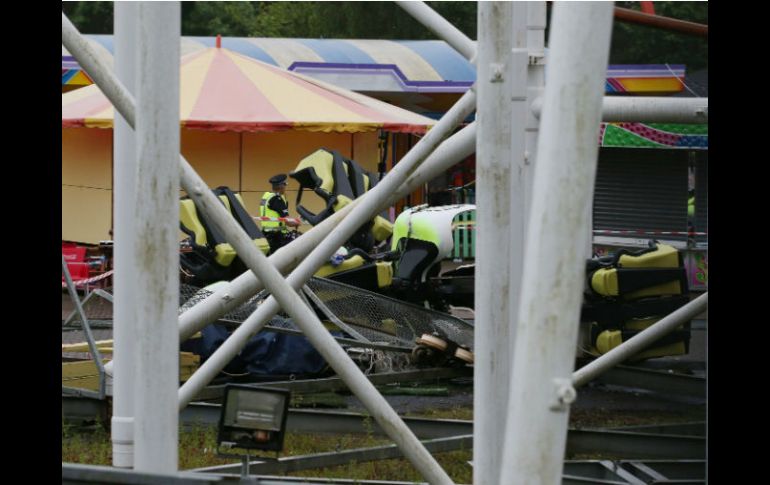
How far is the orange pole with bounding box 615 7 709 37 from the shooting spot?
8.05m

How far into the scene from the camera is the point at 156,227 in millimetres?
4301

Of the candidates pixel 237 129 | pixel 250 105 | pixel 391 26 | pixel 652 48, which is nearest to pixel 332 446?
pixel 237 129

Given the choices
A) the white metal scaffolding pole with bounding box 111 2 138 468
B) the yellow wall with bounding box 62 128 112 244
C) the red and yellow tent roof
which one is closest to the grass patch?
the white metal scaffolding pole with bounding box 111 2 138 468

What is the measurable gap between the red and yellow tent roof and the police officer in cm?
476

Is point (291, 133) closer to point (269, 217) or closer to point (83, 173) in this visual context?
point (83, 173)

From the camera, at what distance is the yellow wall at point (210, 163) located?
869 inches

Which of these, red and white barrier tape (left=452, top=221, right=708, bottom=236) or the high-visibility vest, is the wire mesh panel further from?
red and white barrier tape (left=452, top=221, right=708, bottom=236)

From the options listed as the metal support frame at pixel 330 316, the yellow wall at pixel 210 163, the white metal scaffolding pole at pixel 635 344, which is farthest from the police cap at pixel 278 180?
the white metal scaffolding pole at pixel 635 344

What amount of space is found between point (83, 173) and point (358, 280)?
11.5 metres

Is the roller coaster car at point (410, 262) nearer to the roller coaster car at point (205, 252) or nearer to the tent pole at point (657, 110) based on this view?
the roller coaster car at point (205, 252)

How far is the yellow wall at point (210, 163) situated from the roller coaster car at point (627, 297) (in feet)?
37.7
